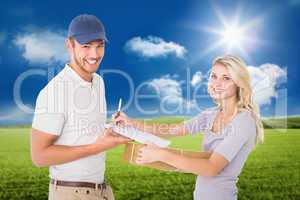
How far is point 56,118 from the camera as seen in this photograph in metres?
2.61

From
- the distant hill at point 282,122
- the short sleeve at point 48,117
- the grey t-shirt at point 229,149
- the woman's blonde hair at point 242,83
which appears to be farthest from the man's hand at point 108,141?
the distant hill at point 282,122

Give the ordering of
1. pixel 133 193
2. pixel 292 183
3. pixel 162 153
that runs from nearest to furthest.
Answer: pixel 162 153, pixel 133 193, pixel 292 183

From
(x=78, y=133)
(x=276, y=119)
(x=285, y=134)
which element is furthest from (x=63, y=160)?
(x=285, y=134)

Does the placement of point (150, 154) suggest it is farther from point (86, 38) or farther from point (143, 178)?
point (143, 178)

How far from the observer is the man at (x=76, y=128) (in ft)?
8.54

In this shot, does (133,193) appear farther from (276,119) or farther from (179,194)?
(276,119)

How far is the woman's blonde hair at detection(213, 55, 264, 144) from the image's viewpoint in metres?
2.64

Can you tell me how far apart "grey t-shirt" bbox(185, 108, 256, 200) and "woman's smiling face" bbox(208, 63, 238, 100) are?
0.13 metres

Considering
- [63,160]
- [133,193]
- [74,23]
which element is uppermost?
[74,23]

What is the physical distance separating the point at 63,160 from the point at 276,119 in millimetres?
6050

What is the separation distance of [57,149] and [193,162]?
0.69 meters

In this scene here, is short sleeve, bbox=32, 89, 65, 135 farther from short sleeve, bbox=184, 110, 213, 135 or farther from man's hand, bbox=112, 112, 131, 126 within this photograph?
short sleeve, bbox=184, 110, 213, 135

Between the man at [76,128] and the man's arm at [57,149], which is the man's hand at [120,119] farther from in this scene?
the man's arm at [57,149]

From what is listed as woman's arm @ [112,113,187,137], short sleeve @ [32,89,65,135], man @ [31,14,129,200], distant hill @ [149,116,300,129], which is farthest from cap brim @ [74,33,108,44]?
distant hill @ [149,116,300,129]
